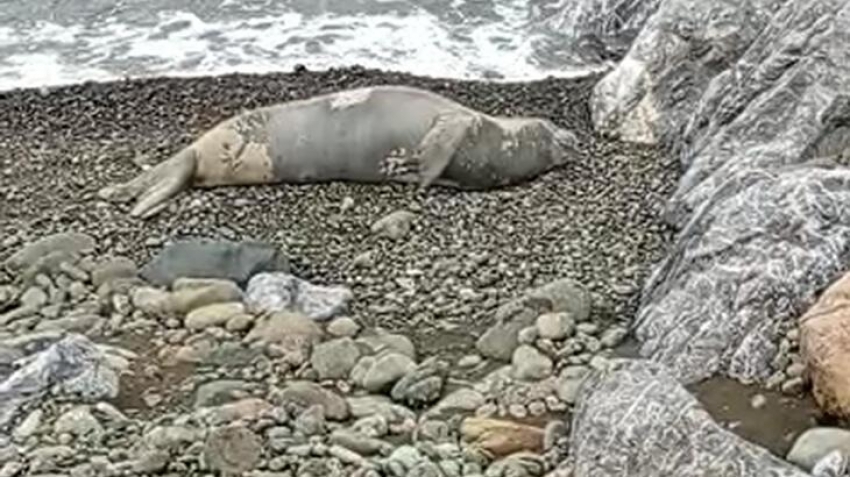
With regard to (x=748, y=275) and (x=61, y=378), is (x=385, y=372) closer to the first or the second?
(x=61, y=378)

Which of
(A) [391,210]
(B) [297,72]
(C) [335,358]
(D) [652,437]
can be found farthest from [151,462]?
(B) [297,72]

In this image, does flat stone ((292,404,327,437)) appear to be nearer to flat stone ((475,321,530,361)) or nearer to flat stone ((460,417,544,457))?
flat stone ((460,417,544,457))

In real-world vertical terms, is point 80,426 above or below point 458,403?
below

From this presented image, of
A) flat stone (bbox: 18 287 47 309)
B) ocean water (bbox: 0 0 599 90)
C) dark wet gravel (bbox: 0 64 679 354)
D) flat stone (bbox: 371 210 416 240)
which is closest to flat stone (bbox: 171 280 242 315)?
dark wet gravel (bbox: 0 64 679 354)

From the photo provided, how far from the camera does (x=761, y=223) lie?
20.1 feet

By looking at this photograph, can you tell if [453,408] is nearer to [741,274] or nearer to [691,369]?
[691,369]

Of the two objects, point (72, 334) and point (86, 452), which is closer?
point (86, 452)

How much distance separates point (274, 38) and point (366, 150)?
4375 millimetres

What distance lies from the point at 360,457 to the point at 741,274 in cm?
180

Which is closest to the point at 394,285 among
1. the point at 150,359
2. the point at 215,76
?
the point at 150,359

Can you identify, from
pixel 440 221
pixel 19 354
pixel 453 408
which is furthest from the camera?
pixel 440 221

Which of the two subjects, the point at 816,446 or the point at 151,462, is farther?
the point at 151,462

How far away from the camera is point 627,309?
6641 mm

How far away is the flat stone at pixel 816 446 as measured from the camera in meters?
4.67
